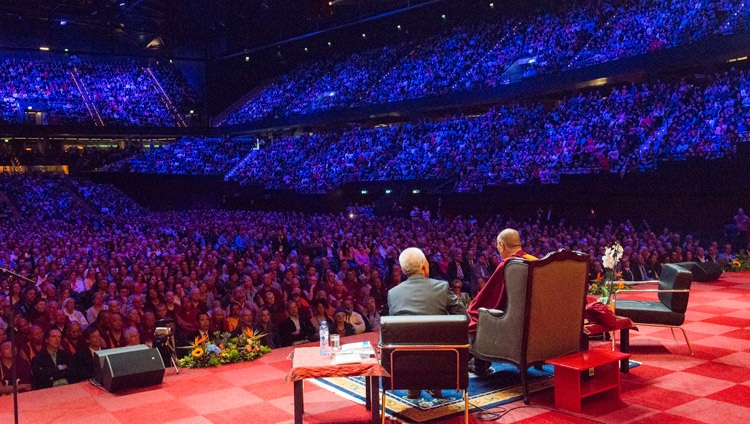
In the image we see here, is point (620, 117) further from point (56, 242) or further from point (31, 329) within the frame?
point (31, 329)

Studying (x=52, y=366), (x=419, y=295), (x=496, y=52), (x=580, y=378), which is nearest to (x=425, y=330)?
(x=419, y=295)

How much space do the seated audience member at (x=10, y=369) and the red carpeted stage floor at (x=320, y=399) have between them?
400 mm

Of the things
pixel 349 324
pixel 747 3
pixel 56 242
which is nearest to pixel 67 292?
pixel 349 324

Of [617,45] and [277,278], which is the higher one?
[617,45]

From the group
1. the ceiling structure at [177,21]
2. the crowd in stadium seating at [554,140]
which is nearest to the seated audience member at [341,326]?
the crowd in stadium seating at [554,140]

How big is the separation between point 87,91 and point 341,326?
36.7m

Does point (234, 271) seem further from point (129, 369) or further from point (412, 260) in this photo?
point (412, 260)

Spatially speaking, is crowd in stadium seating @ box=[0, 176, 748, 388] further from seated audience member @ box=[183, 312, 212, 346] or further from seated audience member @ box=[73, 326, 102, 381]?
seated audience member @ box=[183, 312, 212, 346]

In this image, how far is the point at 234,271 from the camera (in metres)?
10.8

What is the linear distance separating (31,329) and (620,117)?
54.9ft

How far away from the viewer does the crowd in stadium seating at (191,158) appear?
3322cm

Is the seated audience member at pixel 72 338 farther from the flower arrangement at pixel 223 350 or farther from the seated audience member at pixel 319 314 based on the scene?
the seated audience member at pixel 319 314

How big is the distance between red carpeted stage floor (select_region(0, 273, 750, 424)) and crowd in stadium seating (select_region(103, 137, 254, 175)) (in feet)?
92.9

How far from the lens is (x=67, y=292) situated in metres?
8.45
